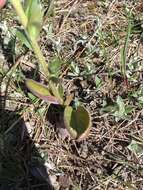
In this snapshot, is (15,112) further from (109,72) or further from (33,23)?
(33,23)

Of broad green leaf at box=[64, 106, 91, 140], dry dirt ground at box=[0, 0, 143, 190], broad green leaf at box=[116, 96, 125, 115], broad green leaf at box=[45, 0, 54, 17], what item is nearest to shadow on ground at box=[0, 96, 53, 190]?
dry dirt ground at box=[0, 0, 143, 190]

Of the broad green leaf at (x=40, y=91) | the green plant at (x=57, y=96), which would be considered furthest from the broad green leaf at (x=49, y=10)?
the broad green leaf at (x=40, y=91)

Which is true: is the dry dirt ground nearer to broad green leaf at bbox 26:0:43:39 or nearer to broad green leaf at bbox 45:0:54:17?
broad green leaf at bbox 45:0:54:17

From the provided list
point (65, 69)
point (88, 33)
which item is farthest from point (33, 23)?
point (88, 33)

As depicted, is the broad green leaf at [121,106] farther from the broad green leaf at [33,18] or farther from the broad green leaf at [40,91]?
the broad green leaf at [33,18]

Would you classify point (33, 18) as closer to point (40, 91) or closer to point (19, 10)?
point (19, 10)

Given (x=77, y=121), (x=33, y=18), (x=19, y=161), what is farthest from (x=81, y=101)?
(x=33, y=18)
